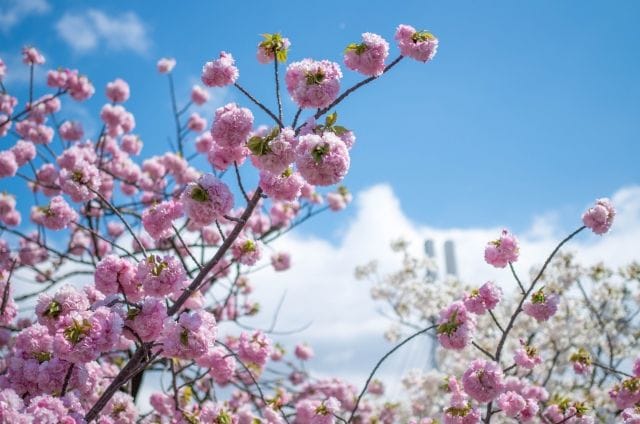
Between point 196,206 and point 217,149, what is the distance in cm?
61

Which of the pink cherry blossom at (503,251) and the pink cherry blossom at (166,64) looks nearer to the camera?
the pink cherry blossom at (503,251)

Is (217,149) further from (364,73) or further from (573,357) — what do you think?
(573,357)

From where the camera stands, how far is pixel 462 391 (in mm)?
3631

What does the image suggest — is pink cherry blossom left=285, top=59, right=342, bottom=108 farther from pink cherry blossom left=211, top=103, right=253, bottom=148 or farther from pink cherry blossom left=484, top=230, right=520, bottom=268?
pink cherry blossom left=484, top=230, right=520, bottom=268

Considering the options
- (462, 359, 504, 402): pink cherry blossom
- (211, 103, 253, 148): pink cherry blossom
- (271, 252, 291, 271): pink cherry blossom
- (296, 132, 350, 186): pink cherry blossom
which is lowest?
(462, 359, 504, 402): pink cherry blossom

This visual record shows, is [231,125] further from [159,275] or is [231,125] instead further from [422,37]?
[422,37]

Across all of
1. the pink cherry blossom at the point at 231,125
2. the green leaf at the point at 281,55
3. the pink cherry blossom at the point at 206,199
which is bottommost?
the pink cherry blossom at the point at 206,199

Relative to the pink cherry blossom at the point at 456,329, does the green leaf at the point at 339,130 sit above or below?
above

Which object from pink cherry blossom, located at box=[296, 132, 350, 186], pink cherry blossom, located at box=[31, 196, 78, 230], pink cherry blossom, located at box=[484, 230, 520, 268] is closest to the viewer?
pink cherry blossom, located at box=[296, 132, 350, 186]

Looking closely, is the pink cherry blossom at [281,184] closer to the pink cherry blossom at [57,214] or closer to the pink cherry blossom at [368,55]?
the pink cherry blossom at [368,55]

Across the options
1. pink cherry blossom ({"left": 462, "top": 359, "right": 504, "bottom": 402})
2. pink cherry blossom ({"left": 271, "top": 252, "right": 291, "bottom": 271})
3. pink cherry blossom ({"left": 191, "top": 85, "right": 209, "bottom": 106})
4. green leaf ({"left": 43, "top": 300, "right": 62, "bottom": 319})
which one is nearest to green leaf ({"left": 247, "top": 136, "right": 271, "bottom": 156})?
green leaf ({"left": 43, "top": 300, "right": 62, "bottom": 319})

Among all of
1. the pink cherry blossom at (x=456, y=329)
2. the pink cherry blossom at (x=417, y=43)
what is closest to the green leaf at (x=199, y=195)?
the pink cherry blossom at (x=417, y=43)

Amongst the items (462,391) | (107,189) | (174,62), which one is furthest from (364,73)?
(174,62)

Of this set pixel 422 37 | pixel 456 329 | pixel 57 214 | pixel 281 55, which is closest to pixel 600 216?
pixel 456 329
